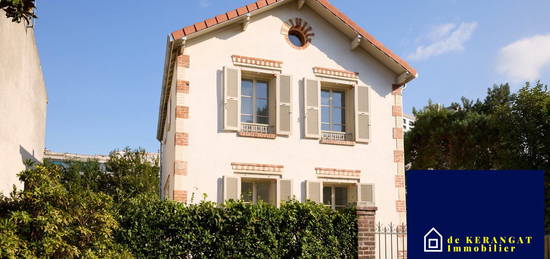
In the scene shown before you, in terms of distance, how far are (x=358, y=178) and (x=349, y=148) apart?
86 centimetres

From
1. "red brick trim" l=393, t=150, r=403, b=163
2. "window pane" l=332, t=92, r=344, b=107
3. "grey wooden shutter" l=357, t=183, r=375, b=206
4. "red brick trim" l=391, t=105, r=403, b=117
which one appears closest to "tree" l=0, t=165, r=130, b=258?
"grey wooden shutter" l=357, t=183, r=375, b=206

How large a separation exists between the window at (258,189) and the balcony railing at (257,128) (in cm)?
132

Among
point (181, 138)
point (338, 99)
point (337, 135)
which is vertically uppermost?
point (338, 99)

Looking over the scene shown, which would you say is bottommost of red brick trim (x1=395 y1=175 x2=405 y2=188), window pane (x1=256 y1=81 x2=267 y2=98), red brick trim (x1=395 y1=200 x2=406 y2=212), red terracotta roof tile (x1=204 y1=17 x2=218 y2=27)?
red brick trim (x1=395 y1=200 x2=406 y2=212)

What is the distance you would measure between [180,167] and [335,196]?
14.8ft

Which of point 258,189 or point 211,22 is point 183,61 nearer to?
point 211,22

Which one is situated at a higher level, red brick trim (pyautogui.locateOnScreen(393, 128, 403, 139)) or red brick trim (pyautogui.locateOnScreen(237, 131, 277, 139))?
red brick trim (pyautogui.locateOnScreen(393, 128, 403, 139))

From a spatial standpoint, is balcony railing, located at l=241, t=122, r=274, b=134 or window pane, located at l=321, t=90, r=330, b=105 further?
window pane, located at l=321, t=90, r=330, b=105

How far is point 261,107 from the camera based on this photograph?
→ 1695 cm

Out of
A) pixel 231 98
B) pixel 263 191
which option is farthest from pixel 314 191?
pixel 231 98

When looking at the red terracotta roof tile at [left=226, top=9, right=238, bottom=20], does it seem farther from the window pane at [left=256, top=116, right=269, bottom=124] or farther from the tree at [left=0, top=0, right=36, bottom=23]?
the tree at [left=0, top=0, right=36, bottom=23]

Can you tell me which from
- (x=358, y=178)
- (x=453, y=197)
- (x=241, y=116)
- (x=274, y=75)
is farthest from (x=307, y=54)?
(x=453, y=197)

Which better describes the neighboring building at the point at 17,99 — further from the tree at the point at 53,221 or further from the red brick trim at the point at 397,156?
the red brick trim at the point at 397,156

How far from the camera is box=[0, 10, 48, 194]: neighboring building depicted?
12.9 metres
